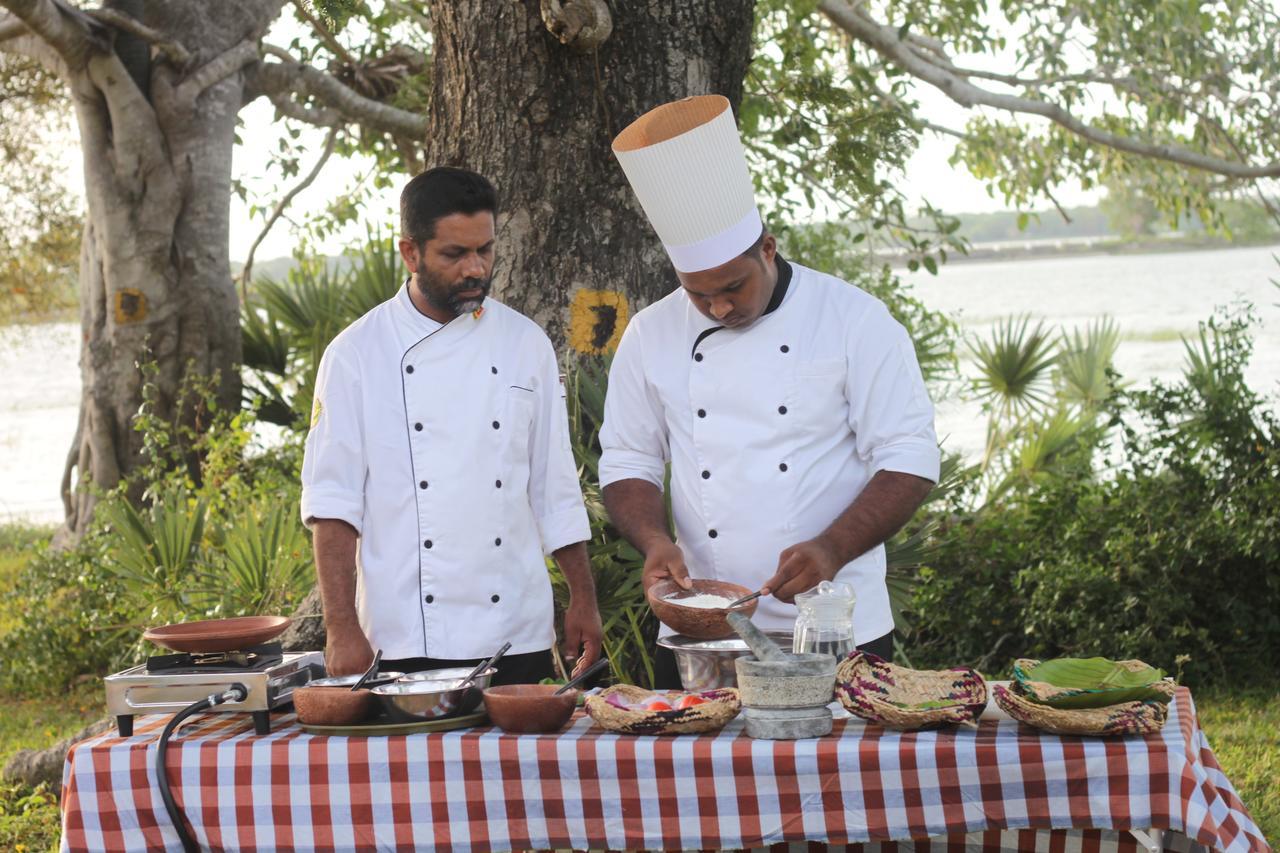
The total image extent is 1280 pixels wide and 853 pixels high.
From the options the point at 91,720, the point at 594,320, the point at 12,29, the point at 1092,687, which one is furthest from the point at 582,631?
the point at 12,29

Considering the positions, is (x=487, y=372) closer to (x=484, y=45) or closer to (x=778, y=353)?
(x=778, y=353)

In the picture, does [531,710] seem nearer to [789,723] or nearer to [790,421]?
[789,723]

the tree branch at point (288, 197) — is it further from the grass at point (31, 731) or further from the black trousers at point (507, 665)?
the black trousers at point (507, 665)

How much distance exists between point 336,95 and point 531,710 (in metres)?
7.05

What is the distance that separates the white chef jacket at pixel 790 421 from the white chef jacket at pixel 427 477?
42cm

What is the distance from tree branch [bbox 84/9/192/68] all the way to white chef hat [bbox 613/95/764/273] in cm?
596

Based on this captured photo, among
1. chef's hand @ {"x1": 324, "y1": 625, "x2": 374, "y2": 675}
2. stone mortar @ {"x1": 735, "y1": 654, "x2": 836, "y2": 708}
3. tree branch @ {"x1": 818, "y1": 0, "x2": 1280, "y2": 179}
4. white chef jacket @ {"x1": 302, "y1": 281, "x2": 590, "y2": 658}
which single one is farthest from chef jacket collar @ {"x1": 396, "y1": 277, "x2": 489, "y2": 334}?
tree branch @ {"x1": 818, "y1": 0, "x2": 1280, "y2": 179}

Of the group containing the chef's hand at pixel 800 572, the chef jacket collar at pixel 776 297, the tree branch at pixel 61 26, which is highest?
the tree branch at pixel 61 26

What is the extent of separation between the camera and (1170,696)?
2.47 m

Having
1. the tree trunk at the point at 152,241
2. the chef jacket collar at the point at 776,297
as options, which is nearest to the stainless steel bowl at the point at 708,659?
the chef jacket collar at the point at 776,297

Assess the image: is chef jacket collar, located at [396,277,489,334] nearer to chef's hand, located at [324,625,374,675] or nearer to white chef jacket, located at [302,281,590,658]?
white chef jacket, located at [302,281,590,658]

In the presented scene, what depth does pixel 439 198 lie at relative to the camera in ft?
10.1

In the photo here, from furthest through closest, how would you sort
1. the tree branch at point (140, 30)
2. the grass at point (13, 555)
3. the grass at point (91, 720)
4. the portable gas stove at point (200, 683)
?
the grass at point (13, 555)
the tree branch at point (140, 30)
the grass at point (91, 720)
the portable gas stove at point (200, 683)

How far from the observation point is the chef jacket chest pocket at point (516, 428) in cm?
321
